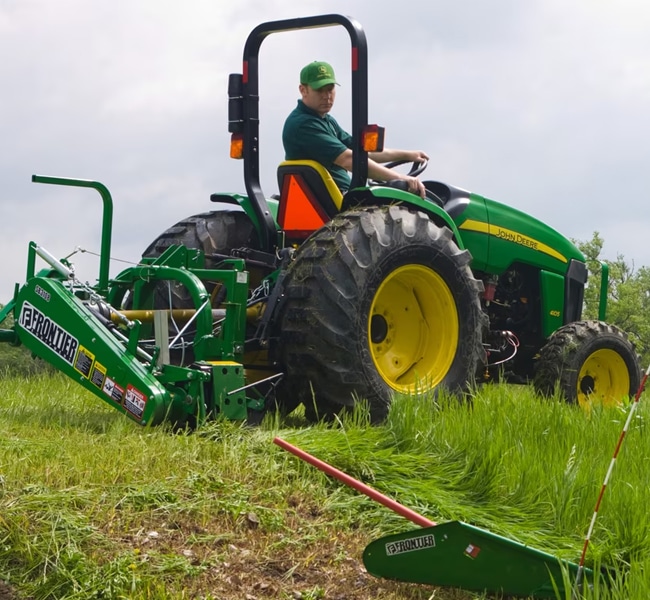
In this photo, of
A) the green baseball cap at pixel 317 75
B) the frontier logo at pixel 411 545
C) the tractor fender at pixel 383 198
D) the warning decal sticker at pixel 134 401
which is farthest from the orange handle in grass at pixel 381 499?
the green baseball cap at pixel 317 75

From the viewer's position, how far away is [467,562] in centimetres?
324

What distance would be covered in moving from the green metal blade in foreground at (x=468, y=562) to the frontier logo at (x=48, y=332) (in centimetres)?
217

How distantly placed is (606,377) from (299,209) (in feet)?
9.51

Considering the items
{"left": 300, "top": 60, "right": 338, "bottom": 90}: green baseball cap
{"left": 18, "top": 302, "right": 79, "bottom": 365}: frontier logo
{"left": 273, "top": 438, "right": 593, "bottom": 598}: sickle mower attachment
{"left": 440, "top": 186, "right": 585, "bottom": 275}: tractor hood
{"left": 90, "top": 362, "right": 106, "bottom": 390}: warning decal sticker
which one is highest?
{"left": 300, "top": 60, "right": 338, "bottom": 90}: green baseball cap

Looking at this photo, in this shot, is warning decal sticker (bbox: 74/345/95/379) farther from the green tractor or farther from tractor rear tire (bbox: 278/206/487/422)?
tractor rear tire (bbox: 278/206/487/422)

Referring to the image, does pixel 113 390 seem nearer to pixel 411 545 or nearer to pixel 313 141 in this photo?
pixel 411 545

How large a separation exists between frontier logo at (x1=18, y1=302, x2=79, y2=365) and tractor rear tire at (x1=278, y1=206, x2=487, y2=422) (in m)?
1.05

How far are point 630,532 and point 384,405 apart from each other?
1.84m

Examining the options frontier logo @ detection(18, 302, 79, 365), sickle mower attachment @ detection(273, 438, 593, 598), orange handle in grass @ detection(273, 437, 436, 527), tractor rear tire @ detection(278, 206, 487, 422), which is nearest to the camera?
sickle mower attachment @ detection(273, 438, 593, 598)

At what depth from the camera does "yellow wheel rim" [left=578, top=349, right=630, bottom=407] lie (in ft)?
24.3

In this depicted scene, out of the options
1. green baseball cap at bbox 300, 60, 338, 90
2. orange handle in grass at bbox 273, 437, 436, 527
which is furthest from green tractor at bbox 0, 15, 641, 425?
orange handle in grass at bbox 273, 437, 436, 527

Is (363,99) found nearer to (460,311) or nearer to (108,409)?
(460,311)

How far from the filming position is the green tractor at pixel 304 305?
4.84 meters

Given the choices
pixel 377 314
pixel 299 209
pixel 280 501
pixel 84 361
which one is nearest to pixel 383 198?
pixel 299 209
